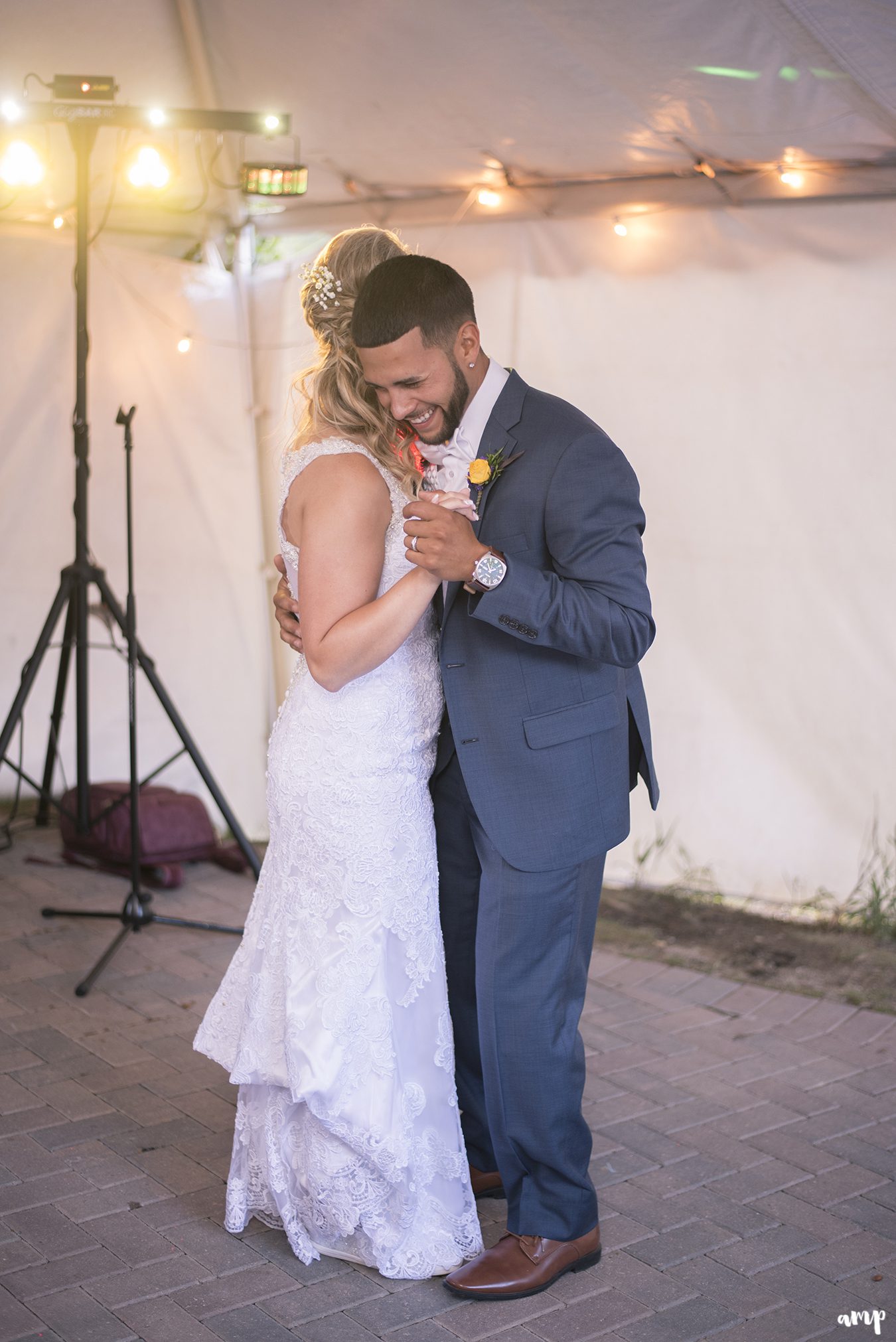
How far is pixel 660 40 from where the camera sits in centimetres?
367

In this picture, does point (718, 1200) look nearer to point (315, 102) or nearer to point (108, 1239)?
point (108, 1239)

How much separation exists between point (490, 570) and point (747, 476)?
9.16ft

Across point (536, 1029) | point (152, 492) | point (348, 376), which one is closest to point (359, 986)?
point (536, 1029)

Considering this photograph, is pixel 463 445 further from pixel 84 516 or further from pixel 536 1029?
pixel 84 516

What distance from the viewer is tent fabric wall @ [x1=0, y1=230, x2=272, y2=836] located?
5.75 metres

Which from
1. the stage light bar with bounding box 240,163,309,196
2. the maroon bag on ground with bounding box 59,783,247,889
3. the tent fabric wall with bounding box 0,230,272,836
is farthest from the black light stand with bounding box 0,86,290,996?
the tent fabric wall with bounding box 0,230,272,836

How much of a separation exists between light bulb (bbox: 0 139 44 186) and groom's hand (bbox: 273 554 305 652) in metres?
2.79

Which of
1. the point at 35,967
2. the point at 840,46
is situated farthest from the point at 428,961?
the point at 840,46

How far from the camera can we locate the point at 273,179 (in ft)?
15.0

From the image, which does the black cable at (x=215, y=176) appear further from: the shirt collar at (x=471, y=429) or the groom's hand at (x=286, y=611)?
the shirt collar at (x=471, y=429)

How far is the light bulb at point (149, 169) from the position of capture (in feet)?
16.2

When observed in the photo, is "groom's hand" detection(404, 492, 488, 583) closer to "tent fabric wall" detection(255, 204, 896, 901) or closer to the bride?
the bride

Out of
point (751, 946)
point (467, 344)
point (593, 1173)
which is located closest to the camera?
point (467, 344)

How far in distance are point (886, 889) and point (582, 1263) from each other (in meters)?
2.54
